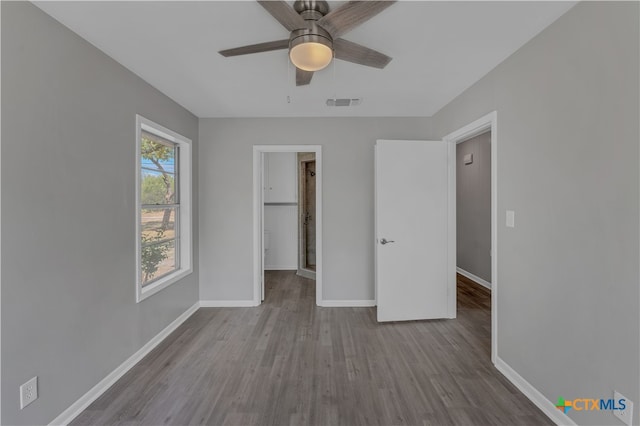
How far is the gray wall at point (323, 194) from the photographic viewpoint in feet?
12.3

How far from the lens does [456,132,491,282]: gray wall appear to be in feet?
14.8

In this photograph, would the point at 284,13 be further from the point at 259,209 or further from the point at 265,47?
the point at 259,209

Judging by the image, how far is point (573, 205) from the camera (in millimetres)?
1672

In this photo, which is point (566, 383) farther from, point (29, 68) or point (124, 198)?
point (29, 68)

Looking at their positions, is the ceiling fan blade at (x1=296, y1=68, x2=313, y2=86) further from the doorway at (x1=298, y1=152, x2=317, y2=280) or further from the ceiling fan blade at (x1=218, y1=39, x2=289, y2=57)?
the doorway at (x1=298, y1=152, x2=317, y2=280)

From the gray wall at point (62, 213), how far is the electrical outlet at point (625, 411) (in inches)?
121

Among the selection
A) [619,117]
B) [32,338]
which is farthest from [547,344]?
[32,338]

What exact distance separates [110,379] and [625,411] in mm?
3182

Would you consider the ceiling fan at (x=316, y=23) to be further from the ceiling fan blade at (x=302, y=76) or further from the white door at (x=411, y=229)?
the white door at (x=411, y=229)

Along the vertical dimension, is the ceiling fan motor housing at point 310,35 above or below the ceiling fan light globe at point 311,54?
above

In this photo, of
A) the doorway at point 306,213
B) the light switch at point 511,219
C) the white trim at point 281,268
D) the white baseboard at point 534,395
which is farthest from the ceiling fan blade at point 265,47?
the white trim at point 281,268

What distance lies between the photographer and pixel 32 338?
1600mm

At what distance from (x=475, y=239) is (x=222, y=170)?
4.17m

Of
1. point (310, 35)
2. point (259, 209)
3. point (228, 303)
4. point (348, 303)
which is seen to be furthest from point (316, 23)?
point (228, 303)
